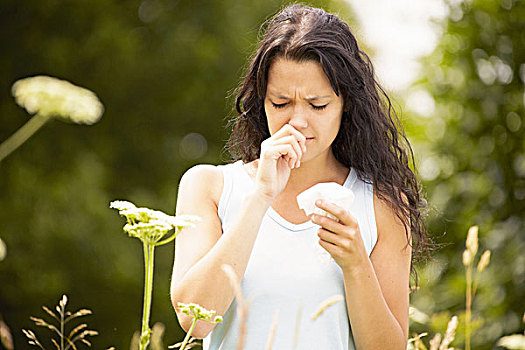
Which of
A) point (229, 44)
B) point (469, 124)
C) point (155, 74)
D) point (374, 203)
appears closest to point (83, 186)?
point (155, 74)

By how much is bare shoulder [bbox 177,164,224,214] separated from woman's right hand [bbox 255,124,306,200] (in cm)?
29

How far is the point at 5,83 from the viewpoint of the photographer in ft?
31.9

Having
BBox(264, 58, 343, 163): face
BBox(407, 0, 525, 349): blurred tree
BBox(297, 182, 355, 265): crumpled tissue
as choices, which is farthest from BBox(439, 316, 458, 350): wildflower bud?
BBox(407, 0, 525, 349): blurred tree

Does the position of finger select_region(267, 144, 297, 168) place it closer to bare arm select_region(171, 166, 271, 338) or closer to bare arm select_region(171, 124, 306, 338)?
bare arm select_region(171, 124, 306, 338)

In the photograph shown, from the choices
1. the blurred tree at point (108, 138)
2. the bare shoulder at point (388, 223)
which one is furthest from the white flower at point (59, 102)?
the blurred tree at point (108, 138)

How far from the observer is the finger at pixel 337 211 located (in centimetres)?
227

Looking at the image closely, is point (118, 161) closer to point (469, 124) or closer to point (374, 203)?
point (469, 124)

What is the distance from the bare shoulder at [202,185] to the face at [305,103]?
0.27m

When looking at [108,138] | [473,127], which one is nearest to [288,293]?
[473,127]

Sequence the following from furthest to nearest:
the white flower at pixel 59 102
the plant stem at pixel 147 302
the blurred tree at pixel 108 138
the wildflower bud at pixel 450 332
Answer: the blurred tree at pixel 108 138
the wildflower bud at pixel 450 332
the white flower at pixel 59 102
the plant stem at pixel 147 302

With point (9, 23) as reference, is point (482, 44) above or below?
below

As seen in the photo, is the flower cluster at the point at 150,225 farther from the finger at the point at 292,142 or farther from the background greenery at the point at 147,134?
the background greenery at the point at 147,134

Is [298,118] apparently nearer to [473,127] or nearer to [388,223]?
[388,223]

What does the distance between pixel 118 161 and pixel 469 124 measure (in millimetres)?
5237
